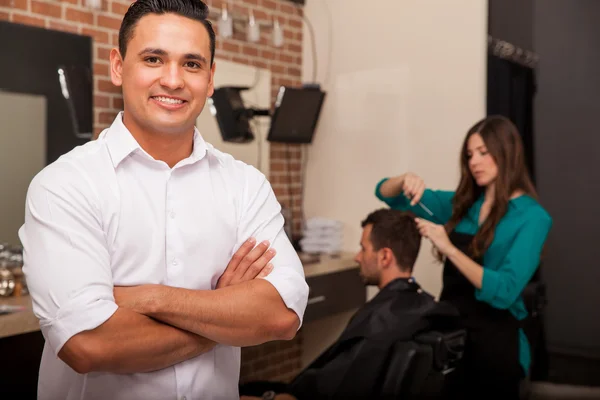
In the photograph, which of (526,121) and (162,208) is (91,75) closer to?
(162,208)

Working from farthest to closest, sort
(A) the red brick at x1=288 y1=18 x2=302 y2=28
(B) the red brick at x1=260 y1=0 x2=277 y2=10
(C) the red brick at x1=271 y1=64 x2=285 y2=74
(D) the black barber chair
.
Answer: (A) the red brick at x1=288 y1=18 x2=302 y2=28 → (C) the red brick at x1=271 y1=64 x2=285 y2=74 → (B) the red brick at x1=260 y1=0 x2=277 y2=10 → (D) the black barber chair

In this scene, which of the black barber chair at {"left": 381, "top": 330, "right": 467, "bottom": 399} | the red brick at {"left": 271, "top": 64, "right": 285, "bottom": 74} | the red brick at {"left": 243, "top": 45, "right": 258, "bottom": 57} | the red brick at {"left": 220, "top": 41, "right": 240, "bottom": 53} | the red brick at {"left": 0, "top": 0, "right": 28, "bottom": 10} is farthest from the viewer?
the red brick at {"left": 271, "top": 64, "right": 285, "bottom": 74}

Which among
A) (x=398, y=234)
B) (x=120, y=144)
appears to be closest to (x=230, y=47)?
(x=398, y=234)

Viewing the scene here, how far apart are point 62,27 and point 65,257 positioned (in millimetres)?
1930

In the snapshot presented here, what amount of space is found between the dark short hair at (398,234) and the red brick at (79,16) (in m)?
1.56

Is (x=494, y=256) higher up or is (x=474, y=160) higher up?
(x=474, y=160)

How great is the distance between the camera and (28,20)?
273cm

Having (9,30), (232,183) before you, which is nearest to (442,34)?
(9,30)

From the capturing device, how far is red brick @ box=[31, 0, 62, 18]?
275 centimetres

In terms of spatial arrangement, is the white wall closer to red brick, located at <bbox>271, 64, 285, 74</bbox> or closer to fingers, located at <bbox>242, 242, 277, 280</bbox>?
red brick, located at <bbox>271, 64, 285, 74</bbox>

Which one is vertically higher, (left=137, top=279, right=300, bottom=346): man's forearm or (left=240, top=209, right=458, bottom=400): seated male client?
(left=137, top=279, right=300, bottom=346): man's forearm

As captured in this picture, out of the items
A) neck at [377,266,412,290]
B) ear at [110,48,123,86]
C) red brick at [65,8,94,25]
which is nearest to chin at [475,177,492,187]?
neck at [377,266,412,290]

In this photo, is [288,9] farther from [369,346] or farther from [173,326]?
[173,326]

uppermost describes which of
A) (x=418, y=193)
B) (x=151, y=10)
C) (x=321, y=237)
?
(x=151, y=10)
